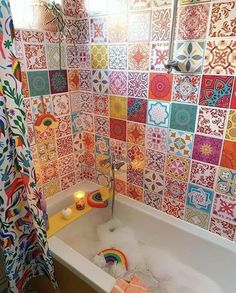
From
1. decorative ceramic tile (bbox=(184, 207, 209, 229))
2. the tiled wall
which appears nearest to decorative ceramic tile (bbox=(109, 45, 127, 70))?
the tiled wall

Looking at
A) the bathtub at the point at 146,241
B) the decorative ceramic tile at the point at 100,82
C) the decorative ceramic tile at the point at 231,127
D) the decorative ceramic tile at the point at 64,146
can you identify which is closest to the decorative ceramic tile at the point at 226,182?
the decorative ceramic tile at the point at 231,127

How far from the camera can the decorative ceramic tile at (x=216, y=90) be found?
1069 mm

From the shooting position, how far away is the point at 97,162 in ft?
5.64

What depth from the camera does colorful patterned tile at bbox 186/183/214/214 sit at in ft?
4.17

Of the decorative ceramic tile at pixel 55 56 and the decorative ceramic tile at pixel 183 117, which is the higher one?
the decorative ceramic tile at pixel 55 56

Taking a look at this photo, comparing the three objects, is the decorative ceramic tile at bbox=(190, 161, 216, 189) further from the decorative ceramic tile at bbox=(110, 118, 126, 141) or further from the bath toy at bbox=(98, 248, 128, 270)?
the bath toy at bbox=(98, 248, 128, 270)

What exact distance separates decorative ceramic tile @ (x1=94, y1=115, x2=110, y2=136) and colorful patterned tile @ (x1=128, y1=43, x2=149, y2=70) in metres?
0.39

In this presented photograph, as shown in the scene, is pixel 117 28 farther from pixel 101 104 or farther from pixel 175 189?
pixel 175 189

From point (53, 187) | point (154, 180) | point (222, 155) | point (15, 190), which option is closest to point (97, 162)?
point (53, 187)

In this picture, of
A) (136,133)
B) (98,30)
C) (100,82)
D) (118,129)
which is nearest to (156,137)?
(136,133)

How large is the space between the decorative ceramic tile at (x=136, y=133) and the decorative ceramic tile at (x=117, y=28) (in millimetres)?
469

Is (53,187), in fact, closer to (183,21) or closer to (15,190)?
(15,190)

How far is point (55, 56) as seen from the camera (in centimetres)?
140

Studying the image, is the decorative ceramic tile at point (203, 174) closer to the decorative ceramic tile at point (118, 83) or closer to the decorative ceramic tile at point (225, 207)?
the decorative ceramic tile at point (225, 207)
